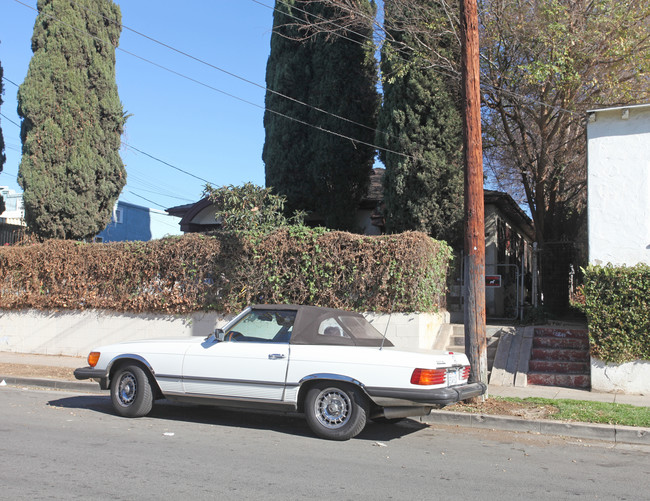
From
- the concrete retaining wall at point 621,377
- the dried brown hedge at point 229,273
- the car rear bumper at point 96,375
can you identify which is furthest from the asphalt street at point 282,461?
the dried brown hedge at point 229,273

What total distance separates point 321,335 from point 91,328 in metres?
8.79

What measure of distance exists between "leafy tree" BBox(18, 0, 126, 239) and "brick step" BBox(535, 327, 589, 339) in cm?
1112

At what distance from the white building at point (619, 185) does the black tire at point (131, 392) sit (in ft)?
26.0

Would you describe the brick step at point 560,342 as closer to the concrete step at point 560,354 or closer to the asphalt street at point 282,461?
the concrete step at point 560,354

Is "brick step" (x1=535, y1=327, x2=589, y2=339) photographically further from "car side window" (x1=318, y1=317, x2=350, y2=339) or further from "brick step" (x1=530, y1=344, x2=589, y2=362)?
"car side window" (x1=318, y1=317, x2=350, y2=339)

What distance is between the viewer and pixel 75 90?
15109 mm

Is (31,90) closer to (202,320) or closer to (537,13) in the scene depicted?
(202,320)

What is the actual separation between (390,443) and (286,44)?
14354mm

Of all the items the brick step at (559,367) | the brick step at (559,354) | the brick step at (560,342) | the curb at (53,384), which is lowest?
the curb at (53,384)

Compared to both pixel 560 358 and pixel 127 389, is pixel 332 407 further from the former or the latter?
A: pixel 560 358

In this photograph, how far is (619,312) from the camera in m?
10.1

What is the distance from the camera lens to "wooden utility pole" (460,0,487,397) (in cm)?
871

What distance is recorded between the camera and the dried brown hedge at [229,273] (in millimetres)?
11477

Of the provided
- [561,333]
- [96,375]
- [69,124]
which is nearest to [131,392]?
[96,375]
